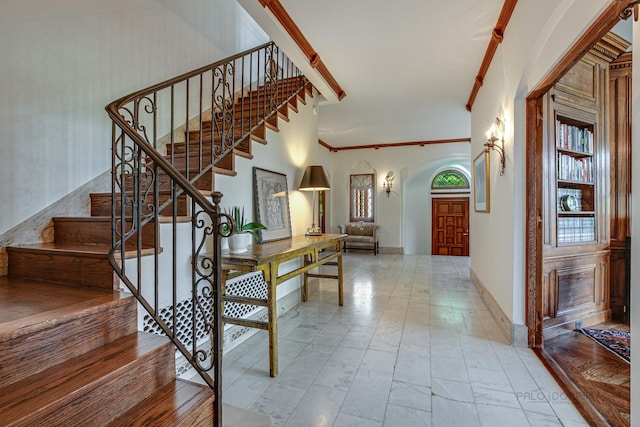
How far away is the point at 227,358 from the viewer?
2.41 metres

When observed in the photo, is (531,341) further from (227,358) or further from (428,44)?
(428,44)

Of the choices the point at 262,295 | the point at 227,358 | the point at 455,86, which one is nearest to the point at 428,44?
the point at 455,86

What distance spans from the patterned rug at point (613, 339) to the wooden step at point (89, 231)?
11.9 ft

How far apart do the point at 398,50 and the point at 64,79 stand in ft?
10.2

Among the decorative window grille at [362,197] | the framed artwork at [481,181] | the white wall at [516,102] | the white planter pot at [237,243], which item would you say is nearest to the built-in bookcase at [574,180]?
the white wall at [516,102]

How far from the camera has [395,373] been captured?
2.15 m

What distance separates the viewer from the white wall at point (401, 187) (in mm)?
7730

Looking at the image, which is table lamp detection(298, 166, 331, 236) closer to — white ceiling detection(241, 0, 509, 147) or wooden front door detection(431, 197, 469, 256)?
white ceiling detection(241, 0, 509, 147)

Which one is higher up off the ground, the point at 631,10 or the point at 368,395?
the point at 631,10

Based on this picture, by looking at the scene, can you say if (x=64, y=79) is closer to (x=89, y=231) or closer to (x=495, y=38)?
(x=89, y=231)

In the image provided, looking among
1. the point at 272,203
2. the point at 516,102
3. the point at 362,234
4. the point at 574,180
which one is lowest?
the point at 362,234

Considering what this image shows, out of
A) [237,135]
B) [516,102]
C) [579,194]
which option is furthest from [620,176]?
[237,135]

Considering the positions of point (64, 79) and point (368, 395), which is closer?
point (368, 395)

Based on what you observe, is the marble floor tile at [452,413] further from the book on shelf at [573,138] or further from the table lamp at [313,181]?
the book on shelf at [573,138]
